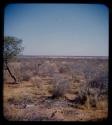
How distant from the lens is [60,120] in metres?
2.22

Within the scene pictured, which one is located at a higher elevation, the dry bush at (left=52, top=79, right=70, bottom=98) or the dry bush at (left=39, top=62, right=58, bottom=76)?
the dry bush at (left=39, top=62, right=58, bottom=76)

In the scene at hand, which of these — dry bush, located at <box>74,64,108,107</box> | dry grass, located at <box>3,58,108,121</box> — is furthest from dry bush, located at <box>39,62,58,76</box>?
dry bush, located at <box>74,64,108,107</box>

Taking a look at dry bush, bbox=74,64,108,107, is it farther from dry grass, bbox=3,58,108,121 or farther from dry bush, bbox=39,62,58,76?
dry bush, bbox=39,62,58,76

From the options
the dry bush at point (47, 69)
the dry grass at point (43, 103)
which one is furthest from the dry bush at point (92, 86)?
the dry bush at point (47, 69)

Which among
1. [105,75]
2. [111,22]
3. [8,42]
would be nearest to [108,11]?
[111,22]

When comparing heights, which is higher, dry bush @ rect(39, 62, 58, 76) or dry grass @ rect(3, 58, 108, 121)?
dry bush @ rect(39, 62, 58, 76)

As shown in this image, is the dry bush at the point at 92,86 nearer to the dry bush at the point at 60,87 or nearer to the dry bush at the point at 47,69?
the dry bush at the point at 60,87

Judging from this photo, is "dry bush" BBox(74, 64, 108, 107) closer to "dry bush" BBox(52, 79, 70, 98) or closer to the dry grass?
the dry grass

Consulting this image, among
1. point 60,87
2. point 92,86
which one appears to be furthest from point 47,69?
point 92,86

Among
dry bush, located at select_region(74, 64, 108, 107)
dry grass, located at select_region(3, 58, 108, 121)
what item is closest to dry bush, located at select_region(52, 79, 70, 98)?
dry grass, located at select_region(3, 58, 108, 121)

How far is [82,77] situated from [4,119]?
0.80 m

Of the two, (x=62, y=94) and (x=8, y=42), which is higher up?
(x=8, y=42)

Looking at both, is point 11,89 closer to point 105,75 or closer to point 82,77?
point 82,77

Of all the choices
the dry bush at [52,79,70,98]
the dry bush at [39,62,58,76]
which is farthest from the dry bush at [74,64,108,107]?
the dry bush at [39,62,58,76]
